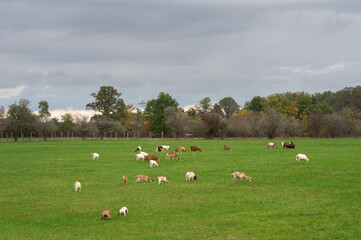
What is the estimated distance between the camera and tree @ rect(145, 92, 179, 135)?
12450 centimetres

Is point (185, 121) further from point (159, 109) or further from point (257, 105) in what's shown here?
point (257, 105)

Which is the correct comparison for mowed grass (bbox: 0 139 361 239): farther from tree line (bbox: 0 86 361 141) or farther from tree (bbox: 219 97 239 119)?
tree (bbox: 219 97 239 119)

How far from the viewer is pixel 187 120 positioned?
4744 inches

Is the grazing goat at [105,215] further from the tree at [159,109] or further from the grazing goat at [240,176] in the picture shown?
the tree at [159,109]

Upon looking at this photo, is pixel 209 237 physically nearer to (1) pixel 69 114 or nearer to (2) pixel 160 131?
(2) pixel 160 131

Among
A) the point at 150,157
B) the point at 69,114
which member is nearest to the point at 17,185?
the point at 150,157

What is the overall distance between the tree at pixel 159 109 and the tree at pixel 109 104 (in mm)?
9343

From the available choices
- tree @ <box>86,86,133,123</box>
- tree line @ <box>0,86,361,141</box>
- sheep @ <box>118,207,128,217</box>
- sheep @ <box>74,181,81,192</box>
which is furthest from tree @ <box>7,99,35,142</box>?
sheep @ <box>118,207,128,217</box>

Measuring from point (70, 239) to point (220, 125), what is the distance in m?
97.8

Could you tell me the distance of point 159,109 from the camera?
416ft

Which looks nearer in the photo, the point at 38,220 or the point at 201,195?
the point at 38,220

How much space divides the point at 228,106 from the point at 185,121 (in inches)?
2081

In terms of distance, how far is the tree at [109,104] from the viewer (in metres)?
121

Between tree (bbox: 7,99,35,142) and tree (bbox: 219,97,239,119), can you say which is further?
tree (bbox: 219,97,239,119)
